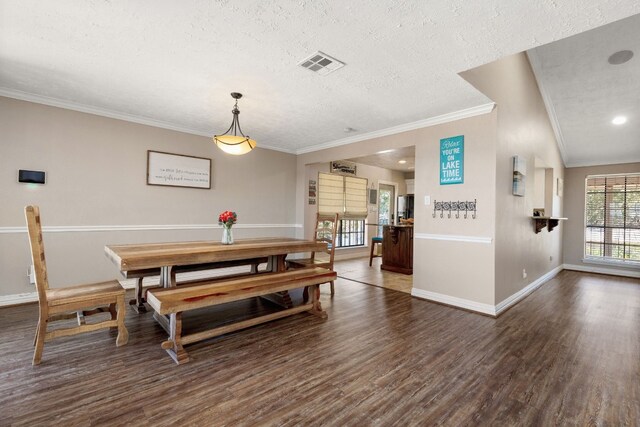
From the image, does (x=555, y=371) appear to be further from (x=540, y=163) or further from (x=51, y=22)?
(x=51, y=22)

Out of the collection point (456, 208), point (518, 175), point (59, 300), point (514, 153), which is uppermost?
point (514, 153)

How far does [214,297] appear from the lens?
2334 mm

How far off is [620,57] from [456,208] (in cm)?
295

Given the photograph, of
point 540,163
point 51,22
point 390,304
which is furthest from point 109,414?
point 540,163

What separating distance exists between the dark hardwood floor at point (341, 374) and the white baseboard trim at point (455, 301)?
0.18 metres

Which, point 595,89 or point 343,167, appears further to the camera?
point 343,167

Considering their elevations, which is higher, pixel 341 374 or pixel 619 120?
pixel 619 120

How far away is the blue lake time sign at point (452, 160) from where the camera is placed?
3.58 metres

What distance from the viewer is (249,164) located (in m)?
5.27

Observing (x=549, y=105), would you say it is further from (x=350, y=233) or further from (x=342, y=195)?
(x=350, y=233)

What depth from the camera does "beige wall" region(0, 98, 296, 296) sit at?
132 inches

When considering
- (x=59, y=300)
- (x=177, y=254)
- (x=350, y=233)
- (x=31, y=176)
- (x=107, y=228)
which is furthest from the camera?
(x=350, y=233)

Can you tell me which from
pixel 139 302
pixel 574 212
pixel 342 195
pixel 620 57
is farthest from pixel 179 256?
pixel 574 212

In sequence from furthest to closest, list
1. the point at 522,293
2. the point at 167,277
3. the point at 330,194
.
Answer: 1. the point at 330,194
2. the point at 522,293
3. the point at 167,277
